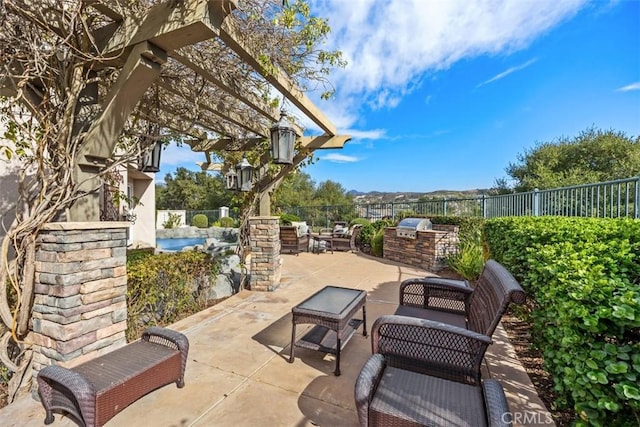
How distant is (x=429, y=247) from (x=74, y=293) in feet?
21.2

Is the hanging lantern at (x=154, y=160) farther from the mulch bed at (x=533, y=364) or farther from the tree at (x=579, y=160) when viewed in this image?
the tree at (x=579, y=160)

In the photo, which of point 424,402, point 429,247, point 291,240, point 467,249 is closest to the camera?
point 424,402

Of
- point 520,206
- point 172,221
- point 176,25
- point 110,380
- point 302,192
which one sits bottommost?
point 110,380

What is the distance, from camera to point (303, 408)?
2.12 meters

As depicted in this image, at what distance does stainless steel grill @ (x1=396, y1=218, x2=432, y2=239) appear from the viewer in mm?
7466

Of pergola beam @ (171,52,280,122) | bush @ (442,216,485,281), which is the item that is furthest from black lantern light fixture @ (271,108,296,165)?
bush @ (442,216,485,281)

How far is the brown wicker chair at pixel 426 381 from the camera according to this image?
4.84 ft

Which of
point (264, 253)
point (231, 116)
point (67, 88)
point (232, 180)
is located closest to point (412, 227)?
point (264, 253)

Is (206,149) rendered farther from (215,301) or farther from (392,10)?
(392,10)

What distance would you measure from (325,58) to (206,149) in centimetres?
306

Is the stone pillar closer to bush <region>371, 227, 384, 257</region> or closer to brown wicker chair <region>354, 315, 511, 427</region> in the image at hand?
brown wicker chair <region>354, 315, 511, 427</region>

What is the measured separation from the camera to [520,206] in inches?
Answer: 225

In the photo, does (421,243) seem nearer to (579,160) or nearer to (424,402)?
(424,402)

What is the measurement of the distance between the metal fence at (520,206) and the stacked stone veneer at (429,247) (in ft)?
3.31
